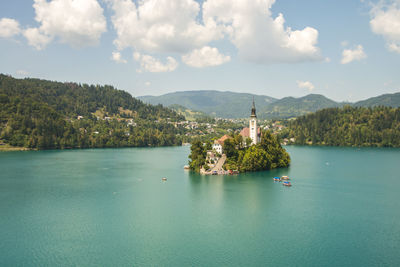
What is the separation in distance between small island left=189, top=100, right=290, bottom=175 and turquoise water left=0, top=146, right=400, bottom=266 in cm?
595

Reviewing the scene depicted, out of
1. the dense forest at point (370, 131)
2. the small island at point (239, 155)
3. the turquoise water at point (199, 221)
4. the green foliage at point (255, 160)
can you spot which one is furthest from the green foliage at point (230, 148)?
the dense forest at point (370, 131)

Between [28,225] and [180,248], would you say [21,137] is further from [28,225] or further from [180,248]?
[180,248]

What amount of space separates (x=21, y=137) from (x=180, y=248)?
14260cm

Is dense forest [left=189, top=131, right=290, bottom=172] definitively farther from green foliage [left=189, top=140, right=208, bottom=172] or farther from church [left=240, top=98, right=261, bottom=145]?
church [left=240, top=98, right=261, bottom=145]

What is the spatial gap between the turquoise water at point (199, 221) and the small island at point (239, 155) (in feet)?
19.5

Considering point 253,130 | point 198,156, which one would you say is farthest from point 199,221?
point 253,130

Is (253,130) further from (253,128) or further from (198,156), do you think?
(198,156)

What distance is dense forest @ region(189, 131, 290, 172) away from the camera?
81125mm

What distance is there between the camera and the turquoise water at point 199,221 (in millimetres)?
32562

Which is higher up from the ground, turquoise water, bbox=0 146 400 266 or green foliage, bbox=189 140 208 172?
green foliage, bbox=189 140 208 172

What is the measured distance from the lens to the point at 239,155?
84.2 metres

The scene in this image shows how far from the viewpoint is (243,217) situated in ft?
148

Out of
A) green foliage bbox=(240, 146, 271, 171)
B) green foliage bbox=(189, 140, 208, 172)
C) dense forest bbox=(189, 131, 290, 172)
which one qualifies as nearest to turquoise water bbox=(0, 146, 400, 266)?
green foliage bbox=(240, 146, 271, 171)

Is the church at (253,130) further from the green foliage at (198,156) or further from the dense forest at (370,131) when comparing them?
the dense forest at (370,131)
